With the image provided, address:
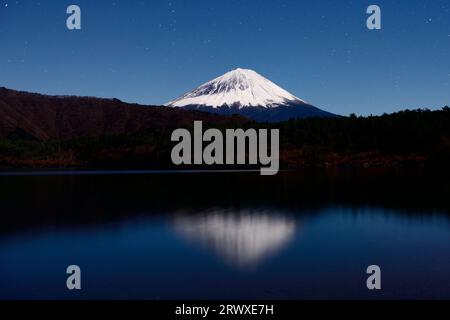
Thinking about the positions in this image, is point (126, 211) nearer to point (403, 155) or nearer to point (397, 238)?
point (397, 238)

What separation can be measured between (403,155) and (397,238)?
143628mm

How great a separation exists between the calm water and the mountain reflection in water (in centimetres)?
6

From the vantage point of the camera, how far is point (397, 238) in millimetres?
27016

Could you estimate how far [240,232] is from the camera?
29.3m

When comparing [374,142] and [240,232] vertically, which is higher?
[374,142]

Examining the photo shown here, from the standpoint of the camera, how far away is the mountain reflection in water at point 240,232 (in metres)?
22.5

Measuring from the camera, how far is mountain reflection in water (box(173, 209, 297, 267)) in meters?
22.5

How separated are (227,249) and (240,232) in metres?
5.72

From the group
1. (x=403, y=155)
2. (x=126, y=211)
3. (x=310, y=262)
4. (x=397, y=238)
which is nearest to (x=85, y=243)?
(x=310, y=262)
